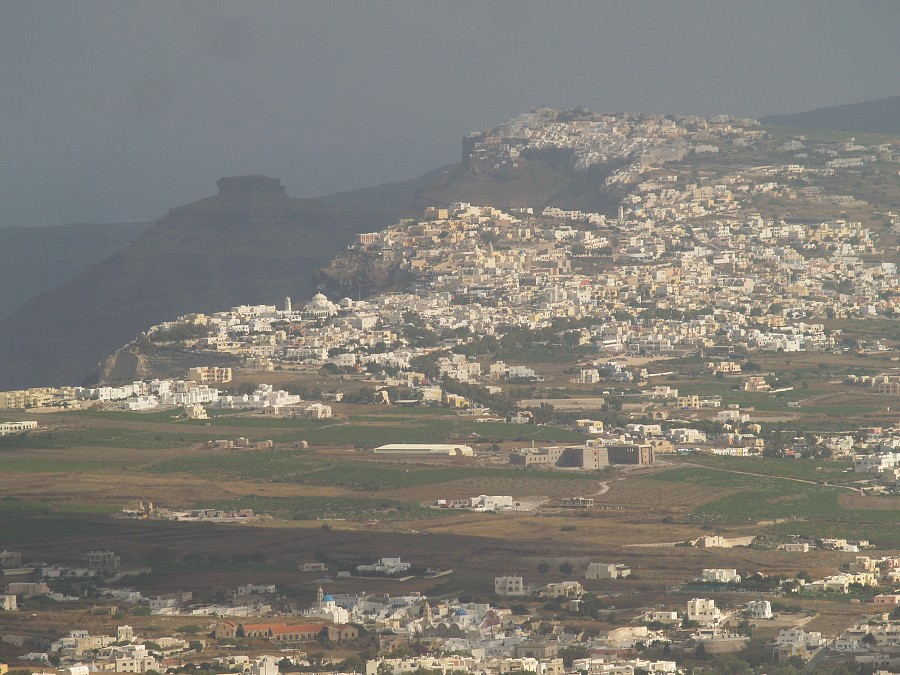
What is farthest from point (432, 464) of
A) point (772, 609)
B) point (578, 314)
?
point (578, 314)

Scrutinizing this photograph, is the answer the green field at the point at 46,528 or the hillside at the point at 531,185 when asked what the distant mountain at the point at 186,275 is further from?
the green field at the point at 46,528

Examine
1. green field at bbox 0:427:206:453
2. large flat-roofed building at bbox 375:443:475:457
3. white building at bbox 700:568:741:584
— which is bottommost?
white building at bbox 700:568:741:584

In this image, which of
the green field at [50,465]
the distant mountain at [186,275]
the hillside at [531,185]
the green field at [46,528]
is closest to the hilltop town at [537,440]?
the green field at [50,465]

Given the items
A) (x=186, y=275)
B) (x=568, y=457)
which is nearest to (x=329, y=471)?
(x=568, y=457)

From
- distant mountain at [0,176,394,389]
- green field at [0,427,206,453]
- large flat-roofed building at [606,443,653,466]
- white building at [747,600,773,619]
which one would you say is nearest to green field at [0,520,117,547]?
green field at [0,427,206,453]

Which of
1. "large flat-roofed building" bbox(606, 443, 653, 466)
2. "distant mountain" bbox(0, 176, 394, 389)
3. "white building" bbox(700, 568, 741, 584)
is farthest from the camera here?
"distant mountain" bbox(0, 176, 394, 389)

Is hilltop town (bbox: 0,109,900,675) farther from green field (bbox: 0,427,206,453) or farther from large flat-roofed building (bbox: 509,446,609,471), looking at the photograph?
green field (bbox: 0,427,206,453)

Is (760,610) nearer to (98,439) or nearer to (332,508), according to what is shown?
(332,508)
